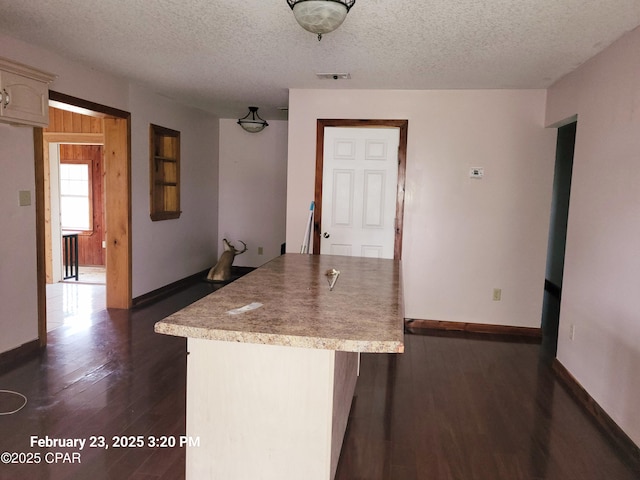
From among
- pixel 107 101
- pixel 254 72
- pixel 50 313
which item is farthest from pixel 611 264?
pixel 50 313

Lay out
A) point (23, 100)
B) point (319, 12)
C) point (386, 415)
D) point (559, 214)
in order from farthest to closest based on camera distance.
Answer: point (559, 214) < point (23, 100) < point (386, 415) < point (319, 12)

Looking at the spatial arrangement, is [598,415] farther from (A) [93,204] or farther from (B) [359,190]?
(A) [93,204]

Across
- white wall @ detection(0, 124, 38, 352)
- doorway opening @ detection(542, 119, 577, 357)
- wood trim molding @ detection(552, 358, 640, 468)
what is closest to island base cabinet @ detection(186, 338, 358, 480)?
wood trim molding @ detection(552, 358, 640, 468)

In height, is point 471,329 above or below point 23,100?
below

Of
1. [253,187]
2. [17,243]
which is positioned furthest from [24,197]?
[253,187]

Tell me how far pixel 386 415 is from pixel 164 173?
405 centimetres

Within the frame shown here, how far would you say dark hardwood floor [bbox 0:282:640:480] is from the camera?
6.93 ft

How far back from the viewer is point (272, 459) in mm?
1564

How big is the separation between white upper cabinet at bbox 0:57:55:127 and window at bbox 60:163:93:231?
492cm

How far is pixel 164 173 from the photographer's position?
5.42m

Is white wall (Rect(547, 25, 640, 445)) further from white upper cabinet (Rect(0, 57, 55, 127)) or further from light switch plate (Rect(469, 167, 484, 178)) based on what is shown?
white upper cabinet (Rect(0, 57, 55, 127))

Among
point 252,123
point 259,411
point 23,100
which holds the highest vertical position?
point 252,123

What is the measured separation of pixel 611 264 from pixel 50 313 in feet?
15.8

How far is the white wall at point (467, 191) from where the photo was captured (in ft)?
13.8
